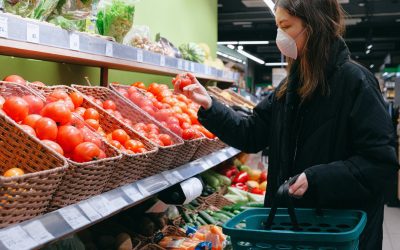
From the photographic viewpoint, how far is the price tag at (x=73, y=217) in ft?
4.49

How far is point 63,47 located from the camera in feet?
6.01

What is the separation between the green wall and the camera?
2434 millimetres


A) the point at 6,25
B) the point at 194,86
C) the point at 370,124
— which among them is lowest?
the point at 370,124

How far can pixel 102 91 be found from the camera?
8.29 ft

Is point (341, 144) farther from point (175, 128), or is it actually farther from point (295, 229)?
point (175, 128)

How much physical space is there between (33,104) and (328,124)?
108 cm

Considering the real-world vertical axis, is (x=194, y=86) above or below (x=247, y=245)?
above

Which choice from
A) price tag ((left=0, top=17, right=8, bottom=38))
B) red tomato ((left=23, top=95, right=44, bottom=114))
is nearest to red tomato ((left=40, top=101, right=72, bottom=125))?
red tomato ((left=23, top=95, right=44, bottom=114))

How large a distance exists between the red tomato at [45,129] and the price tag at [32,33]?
11.6 inches

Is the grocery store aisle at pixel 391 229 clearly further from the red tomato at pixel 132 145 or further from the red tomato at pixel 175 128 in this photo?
the red tomato at pixel 132 145

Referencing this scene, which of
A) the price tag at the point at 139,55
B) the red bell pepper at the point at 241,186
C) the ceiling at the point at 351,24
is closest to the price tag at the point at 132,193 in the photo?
the price tag at the point at 139,55

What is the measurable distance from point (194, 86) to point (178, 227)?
1167 millimetres

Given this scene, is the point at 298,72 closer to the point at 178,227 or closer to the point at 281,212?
the point at 281,212

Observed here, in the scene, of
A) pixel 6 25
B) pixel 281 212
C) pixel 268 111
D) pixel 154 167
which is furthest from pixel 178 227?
pixel 6 25
